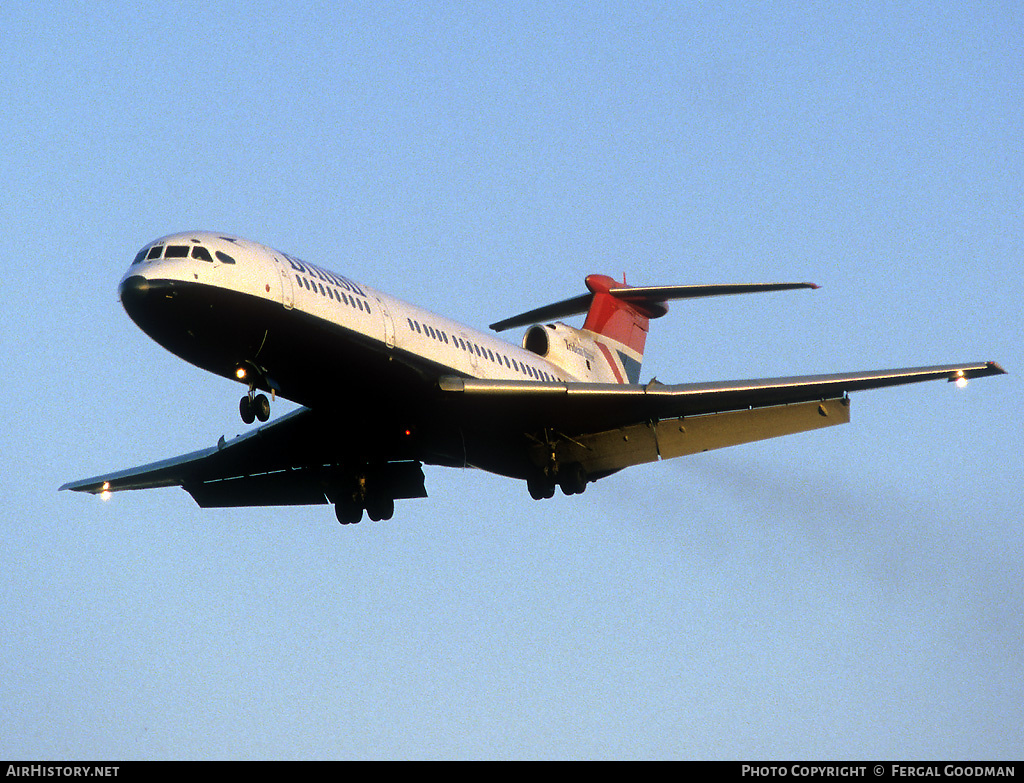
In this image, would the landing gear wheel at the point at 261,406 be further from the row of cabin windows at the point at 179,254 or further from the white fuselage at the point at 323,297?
the row of cabin windows at the point at 179,254

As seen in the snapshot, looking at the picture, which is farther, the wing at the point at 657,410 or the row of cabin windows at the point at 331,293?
the wing at the point at 657,410

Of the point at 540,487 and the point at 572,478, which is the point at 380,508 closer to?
the point at 540,487

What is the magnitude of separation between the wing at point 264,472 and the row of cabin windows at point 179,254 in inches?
179

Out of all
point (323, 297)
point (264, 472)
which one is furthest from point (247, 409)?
point (264, 472)

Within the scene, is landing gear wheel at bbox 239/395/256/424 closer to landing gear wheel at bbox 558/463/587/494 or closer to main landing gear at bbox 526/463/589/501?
main landing gear at bbox 526/463/589/501

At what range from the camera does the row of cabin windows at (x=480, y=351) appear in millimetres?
23337

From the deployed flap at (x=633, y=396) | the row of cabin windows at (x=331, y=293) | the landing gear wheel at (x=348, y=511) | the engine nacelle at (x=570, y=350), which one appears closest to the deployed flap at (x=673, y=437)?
the deployed flap at (x=633, y=396)

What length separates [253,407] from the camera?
2169 centimetres

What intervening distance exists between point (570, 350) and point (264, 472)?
6.52m

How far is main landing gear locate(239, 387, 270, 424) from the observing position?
2167cm

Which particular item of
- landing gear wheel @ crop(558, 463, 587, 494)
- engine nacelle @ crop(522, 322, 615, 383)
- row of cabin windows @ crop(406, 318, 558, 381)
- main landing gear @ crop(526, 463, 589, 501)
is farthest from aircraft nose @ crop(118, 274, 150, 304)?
engine nacelle @ crop(522, 322, 615, 383)

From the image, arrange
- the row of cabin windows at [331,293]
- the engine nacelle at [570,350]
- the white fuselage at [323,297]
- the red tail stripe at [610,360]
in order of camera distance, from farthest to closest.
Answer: the red tail stripe at [610,360] < the engine nacelle at [570,350] < the row of cabin windows at [331,293] < the white fuselage at [323,297]

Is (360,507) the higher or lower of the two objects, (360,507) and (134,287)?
the lower
